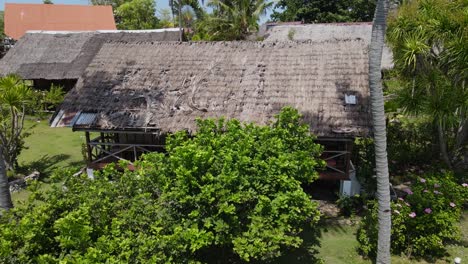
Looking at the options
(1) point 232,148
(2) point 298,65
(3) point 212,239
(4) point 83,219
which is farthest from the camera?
(2) point 298,65

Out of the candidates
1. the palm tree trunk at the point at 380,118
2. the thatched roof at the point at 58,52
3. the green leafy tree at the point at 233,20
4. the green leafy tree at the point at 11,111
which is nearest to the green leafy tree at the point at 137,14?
the green leafy tree at the point at 233,20

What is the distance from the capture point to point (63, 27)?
101ft

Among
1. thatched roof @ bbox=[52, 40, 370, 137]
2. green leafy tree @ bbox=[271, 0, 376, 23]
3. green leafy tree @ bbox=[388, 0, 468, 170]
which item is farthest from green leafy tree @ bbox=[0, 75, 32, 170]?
green leafy tree @ bbox=[271, 0, 376, 23]

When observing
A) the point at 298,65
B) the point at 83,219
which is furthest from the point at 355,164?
the point at 83,219

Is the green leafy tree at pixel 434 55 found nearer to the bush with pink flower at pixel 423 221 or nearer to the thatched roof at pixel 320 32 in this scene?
the bush with pink flower at pixel 423 221

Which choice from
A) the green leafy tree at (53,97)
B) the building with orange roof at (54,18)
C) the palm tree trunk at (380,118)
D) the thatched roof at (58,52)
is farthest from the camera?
the building with orange roof at (54,18)

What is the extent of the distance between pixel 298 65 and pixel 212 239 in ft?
22.2

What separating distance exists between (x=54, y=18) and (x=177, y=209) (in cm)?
3088

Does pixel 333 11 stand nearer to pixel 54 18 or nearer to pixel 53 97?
pixel 54 18

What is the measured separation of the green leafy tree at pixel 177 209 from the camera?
484 centimetres

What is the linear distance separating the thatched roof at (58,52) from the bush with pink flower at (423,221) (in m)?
16.9

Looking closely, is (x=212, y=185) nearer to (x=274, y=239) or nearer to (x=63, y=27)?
(x=274, y=239)

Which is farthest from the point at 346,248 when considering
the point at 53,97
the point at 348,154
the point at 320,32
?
the point at 320,32

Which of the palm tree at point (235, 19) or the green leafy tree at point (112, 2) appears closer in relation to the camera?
the palm tree at point (235, 19)
